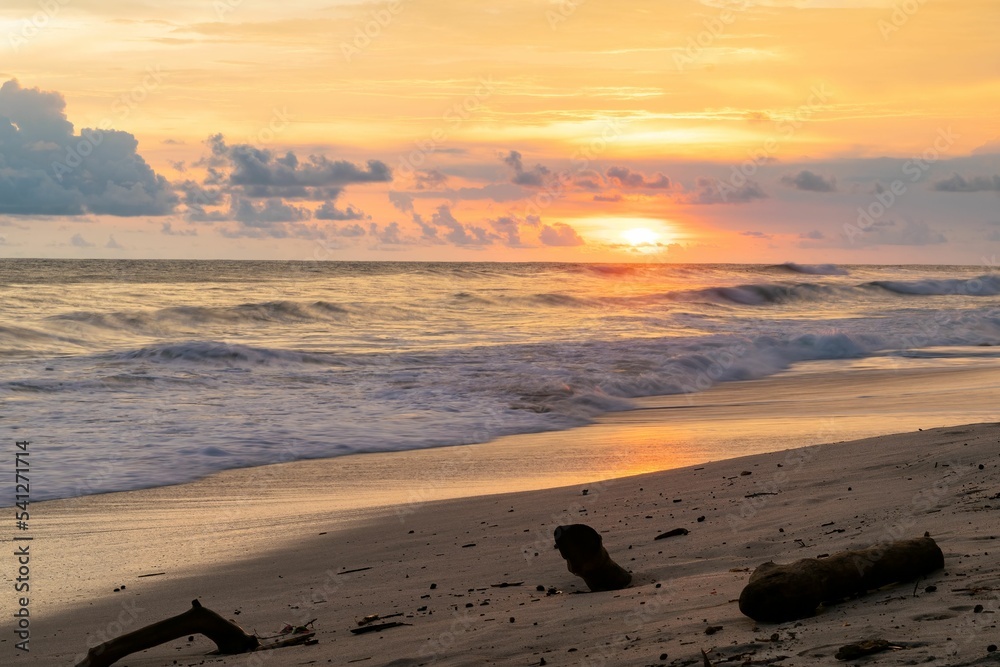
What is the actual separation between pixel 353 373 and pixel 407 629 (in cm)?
1481

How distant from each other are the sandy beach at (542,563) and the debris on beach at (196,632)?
10 centimetres

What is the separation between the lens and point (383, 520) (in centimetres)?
766

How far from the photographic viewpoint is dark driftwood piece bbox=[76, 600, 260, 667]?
3.99m

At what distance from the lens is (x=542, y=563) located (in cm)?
561

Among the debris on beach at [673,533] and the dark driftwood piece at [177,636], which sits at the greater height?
the dark driftwood piece at [177,636]

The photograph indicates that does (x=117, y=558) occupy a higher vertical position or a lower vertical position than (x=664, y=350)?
lower

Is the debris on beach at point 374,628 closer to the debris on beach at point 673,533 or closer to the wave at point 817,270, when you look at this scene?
the debris on beach at point 673,533

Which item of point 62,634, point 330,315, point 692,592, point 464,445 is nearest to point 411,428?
point 464,445

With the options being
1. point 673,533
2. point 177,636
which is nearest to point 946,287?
point 673,533

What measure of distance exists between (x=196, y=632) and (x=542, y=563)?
7.49 feet

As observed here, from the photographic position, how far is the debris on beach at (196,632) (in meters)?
3.99

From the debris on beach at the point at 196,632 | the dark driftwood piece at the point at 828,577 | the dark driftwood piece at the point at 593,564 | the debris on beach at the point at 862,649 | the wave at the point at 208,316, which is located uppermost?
the wave at the point at 208,316

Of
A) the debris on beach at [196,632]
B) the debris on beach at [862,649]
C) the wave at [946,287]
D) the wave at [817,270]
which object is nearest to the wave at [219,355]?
the debris on beach at [196,632]

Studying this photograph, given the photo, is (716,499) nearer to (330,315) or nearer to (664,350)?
(664,350)
